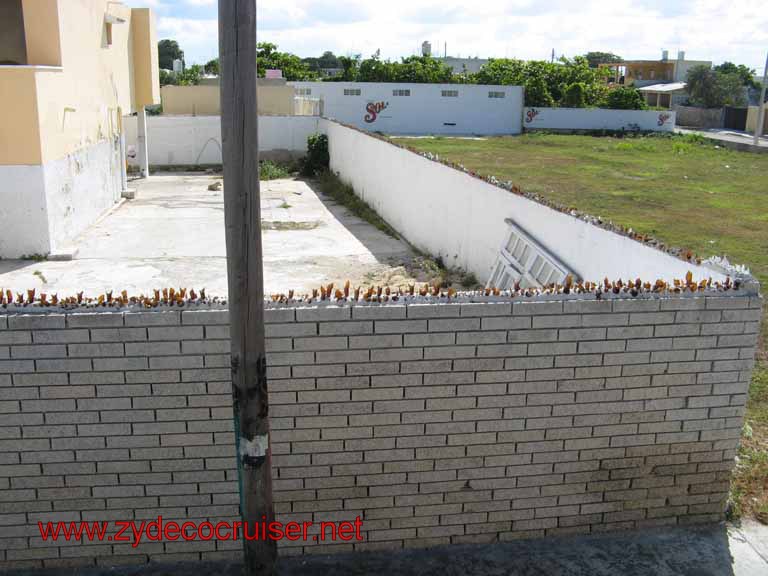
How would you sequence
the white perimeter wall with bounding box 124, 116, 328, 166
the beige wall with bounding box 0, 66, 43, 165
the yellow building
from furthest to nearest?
the white perimeter wall with bounding box 124, 116, 328, 166, the yellow building, the beige wall with bounding box 0, 66, 43, 165

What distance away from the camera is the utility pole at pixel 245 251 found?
3.10m

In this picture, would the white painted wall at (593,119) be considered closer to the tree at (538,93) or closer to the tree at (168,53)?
the tree at (538,93)

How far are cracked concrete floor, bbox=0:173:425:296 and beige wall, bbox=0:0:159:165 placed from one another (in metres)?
1.94

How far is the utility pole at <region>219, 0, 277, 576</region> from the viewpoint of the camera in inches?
122

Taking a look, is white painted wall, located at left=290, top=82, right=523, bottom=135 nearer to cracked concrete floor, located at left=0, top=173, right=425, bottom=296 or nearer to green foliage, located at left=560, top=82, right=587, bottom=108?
green foliage, located at left=560, top=82, right=587, bottom=108

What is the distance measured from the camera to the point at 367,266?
41.9 feet

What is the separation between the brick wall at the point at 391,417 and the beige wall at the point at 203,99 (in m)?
26.6

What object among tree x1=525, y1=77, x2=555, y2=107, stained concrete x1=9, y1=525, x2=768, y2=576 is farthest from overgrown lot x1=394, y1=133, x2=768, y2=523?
tree x1=525, y1=77, x2=555, y2=107

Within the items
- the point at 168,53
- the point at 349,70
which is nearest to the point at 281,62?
the point at 349,70

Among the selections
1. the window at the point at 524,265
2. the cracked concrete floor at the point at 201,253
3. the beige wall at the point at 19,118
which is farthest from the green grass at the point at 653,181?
the beige wall at the point at 19,118

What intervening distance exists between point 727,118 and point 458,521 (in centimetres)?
5816

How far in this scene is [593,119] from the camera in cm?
4709

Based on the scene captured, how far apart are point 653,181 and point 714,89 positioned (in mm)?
43733

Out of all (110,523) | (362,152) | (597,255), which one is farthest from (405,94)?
(110,523)
